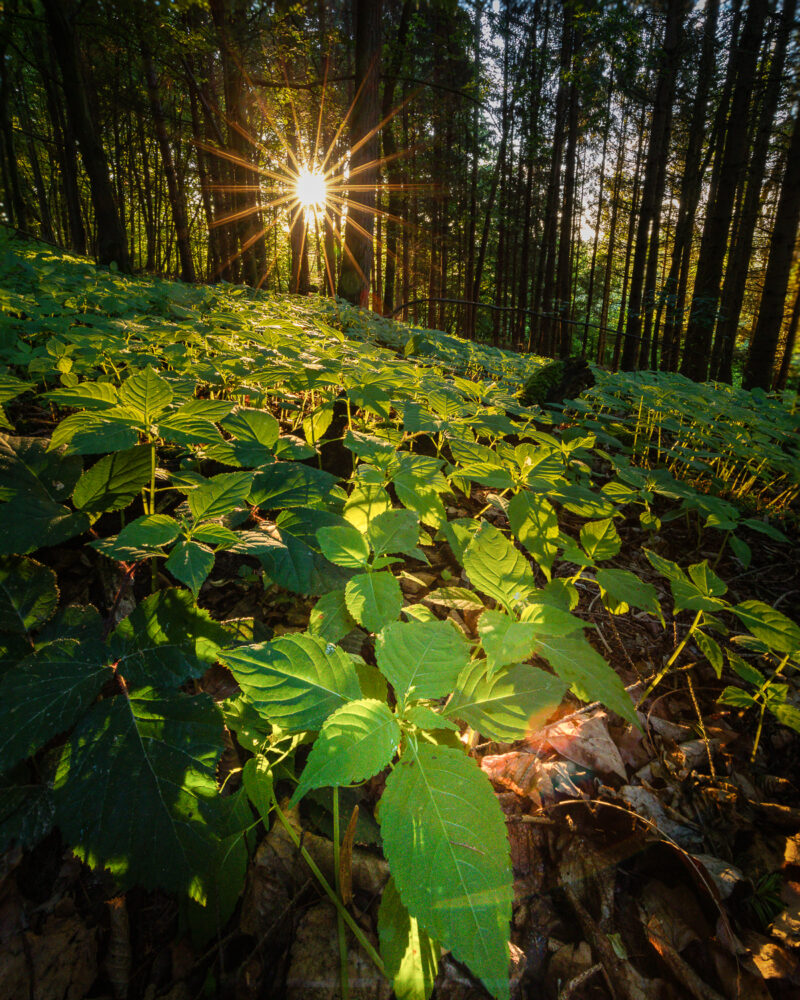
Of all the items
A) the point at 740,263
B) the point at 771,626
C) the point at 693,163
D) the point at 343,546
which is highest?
the point at 693,163

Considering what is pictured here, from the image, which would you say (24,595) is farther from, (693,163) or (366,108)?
(693,163)

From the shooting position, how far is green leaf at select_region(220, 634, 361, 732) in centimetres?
74

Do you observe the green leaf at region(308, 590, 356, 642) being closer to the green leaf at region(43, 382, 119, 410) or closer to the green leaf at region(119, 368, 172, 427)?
the green leaf at region(119, 368, 172, 427)

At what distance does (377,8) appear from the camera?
6363mm

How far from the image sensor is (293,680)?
0.77 m

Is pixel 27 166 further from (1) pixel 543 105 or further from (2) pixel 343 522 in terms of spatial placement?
(2) pixel 343 522

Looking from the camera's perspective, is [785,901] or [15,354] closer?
[785,901]

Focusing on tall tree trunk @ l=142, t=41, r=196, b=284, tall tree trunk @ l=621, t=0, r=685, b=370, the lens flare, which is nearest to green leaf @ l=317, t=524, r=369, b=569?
tall tree trunk @ l=621, t=0, r=685, b=370

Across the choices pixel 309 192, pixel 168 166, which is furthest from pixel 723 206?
pixel 168 166

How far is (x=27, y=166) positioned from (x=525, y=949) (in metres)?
35.4

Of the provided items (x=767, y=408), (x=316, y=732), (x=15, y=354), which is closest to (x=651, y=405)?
(x=767, y=408)

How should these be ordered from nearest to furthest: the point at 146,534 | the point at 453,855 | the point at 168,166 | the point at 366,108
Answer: the point at 453,855, the point at 146,534, the point at 366,108, the point at 168,166

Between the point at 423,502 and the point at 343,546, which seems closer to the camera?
the point at 343,546

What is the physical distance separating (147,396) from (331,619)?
2.51 ft
